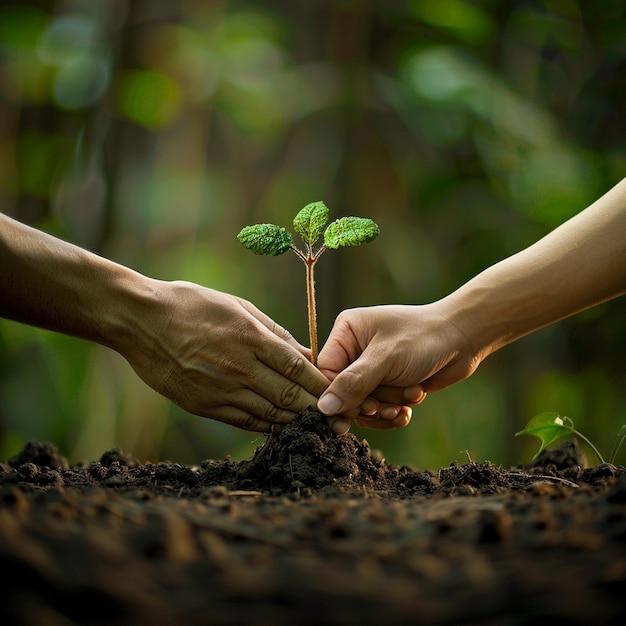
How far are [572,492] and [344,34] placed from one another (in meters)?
2.43

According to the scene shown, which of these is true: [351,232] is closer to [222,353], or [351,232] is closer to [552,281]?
[222,353]

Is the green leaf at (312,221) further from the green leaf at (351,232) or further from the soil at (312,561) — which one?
the soil at (312,561)

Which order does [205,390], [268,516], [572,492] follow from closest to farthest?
[268,516]
[572,492]
[205,390]

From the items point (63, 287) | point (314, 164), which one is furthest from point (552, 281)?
point (314, 164)

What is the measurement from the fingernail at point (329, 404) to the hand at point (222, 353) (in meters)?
0.05

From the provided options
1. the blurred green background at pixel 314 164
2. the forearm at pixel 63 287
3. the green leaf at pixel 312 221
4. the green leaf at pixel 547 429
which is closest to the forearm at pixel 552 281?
the green leaf at pixel 547 429

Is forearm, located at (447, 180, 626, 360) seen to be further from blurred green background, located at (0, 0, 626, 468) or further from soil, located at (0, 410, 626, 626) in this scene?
blurred green background, located at (0, 0, 626, 468)

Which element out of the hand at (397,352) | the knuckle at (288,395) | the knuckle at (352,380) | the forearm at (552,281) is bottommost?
the knuckle at (288,395)

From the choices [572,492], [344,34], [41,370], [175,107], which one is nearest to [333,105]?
[344,34]

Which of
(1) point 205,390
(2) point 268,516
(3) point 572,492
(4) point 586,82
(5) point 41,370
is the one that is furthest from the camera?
(4) point 586,82

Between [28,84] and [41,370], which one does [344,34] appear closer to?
→ [28,84]

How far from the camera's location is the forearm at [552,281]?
136cm

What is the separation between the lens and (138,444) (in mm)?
2621

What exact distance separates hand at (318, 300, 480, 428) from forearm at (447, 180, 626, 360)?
0.05 meters
